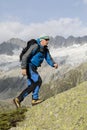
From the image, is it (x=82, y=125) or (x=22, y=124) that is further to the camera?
(x=22, y=124)

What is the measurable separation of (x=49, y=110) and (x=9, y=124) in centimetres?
171

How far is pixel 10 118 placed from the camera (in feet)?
44.8

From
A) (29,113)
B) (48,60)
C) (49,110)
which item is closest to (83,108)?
(49,110)

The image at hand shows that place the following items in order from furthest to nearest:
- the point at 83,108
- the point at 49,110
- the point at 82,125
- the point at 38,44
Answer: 1. the point at 38,44
2. the point at 49,110
3. the point at 83,108
4. the point at 82,125

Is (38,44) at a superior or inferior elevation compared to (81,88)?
Answer: superior

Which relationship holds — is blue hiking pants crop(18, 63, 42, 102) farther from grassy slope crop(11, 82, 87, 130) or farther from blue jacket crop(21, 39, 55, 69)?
grassy slope crop(11, 82, 87, 130)

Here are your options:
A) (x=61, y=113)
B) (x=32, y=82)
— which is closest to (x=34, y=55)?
(x=32, y=82)

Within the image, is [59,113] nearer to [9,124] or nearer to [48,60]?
[9,124]

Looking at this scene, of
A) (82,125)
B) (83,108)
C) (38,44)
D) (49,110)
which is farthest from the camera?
(38,44)

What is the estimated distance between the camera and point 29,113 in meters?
14.7

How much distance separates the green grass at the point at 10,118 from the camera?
43.8ft

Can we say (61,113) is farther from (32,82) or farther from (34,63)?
(34,63)

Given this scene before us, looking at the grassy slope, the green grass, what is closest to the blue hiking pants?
the grassy slope

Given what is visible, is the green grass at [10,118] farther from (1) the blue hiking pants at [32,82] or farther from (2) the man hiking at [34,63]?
(1) the blue hiking pants at [32,82]
